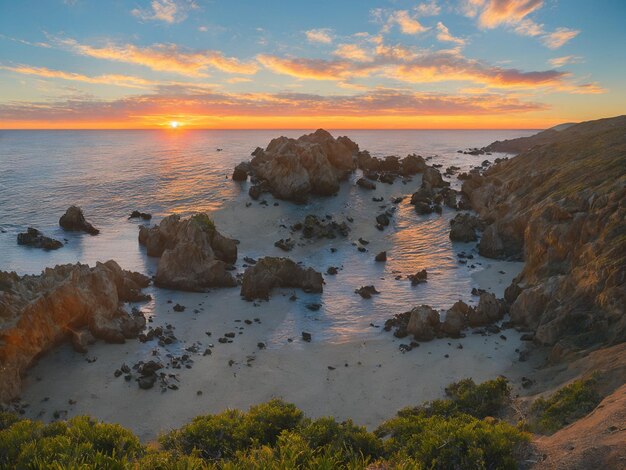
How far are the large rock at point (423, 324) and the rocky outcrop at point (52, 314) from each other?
18.6 m

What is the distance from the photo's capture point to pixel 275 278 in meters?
36.7

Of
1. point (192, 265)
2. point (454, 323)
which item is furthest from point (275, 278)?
point (454, 323)

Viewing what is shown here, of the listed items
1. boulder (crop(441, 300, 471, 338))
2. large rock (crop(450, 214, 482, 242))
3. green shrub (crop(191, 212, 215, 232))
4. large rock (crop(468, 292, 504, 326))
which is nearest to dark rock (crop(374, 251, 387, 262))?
large rock (crop(450, 214, 482, 242))

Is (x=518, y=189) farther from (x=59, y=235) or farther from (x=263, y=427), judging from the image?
(x=59, y=235)

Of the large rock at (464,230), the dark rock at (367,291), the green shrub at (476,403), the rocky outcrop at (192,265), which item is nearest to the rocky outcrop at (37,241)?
the rocky outcrop at (192,265)

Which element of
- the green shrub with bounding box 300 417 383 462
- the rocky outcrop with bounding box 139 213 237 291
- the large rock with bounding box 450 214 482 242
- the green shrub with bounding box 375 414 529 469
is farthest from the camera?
the large rock with bounding box 450 214 482 242

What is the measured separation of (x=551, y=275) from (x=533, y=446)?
1914 cm

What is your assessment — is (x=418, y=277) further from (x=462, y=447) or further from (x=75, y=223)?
(x=75, y=223)

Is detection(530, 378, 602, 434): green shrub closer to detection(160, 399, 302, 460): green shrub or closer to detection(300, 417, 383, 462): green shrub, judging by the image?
detection(300, 417, 383, 462): green shrub

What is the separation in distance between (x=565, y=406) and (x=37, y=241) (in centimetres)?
5349

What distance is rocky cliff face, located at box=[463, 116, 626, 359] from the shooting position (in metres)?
22.4

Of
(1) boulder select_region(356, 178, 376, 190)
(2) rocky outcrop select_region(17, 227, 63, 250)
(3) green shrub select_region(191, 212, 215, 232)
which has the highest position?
(1) boulder select_region(356, 178, 376, 190)

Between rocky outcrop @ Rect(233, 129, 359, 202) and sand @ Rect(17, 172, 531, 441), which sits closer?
sand @ Rect(17, 172, 531, 441)

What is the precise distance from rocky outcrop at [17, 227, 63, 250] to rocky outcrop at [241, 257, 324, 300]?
26499mm
